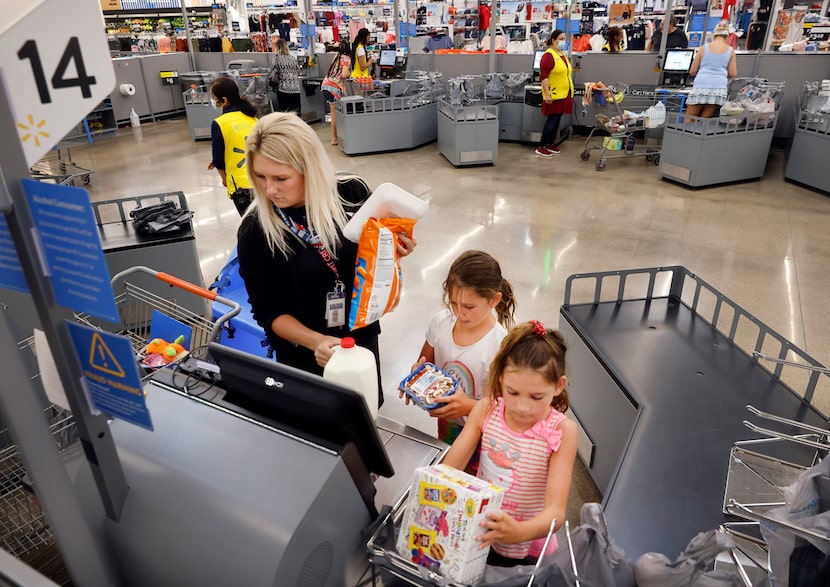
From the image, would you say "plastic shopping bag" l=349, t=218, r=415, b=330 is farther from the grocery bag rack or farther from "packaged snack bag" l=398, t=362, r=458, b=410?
the grocery bag rack

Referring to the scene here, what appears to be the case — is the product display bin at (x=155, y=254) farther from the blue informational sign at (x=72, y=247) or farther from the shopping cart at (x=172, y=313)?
the blue informational sign at (x=72, y=247)

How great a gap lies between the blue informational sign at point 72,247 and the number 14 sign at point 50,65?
63mm

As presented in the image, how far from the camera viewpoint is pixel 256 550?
89 cm

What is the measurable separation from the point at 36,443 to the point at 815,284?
5302mm

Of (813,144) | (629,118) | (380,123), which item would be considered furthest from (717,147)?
(380,123)

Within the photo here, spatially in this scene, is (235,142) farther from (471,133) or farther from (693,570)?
(471,133)

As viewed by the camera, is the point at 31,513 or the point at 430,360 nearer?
the point at 31,513

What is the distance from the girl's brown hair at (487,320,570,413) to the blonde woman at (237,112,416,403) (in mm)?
468

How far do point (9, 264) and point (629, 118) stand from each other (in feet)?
26.8

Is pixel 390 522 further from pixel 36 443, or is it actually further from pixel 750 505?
pixel 750 505

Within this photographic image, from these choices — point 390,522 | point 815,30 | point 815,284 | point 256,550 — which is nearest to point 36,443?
point 256,550

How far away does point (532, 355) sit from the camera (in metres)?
1.54

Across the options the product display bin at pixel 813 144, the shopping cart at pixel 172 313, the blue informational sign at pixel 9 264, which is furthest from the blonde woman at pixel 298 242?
the product display bin at pixel 813 144

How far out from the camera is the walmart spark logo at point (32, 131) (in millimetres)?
768
